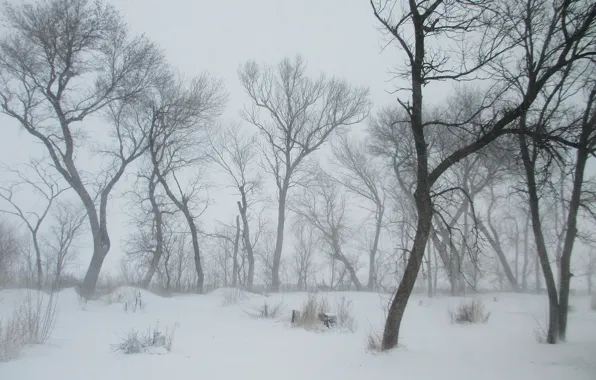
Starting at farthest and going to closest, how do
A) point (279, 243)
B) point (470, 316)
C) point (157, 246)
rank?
point (279, 243) → point (157, 246) → point (470, 316)

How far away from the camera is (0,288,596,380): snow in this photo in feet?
12.9

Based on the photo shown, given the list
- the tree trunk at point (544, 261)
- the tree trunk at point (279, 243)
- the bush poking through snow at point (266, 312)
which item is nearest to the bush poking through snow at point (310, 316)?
the bush poking through snow at point (266, 312)

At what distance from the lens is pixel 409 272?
4.94 m

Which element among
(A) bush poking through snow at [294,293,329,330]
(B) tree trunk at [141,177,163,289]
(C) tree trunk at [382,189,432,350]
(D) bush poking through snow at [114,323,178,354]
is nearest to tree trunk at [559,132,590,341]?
(C) tree trunk at [382,189,432,350]

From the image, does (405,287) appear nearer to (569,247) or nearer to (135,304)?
(569,247)

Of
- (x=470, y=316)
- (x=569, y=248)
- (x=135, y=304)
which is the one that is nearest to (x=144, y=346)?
(x=135, y=304)

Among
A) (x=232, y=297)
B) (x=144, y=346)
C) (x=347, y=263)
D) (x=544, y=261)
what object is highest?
(x=544, y=261)

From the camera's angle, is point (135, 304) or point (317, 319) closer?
point (317, 319)

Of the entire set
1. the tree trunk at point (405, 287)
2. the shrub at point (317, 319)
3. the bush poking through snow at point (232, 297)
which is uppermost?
the tree trunk at point (405, 287)

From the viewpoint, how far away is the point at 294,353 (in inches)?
200

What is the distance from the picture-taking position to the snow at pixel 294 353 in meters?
3.94

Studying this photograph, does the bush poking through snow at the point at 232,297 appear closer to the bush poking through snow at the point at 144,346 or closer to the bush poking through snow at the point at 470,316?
the bush poking through snow at the point at 144,346

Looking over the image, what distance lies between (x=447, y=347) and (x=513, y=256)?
87.6 feet

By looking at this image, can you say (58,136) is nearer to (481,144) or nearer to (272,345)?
(272,345)
